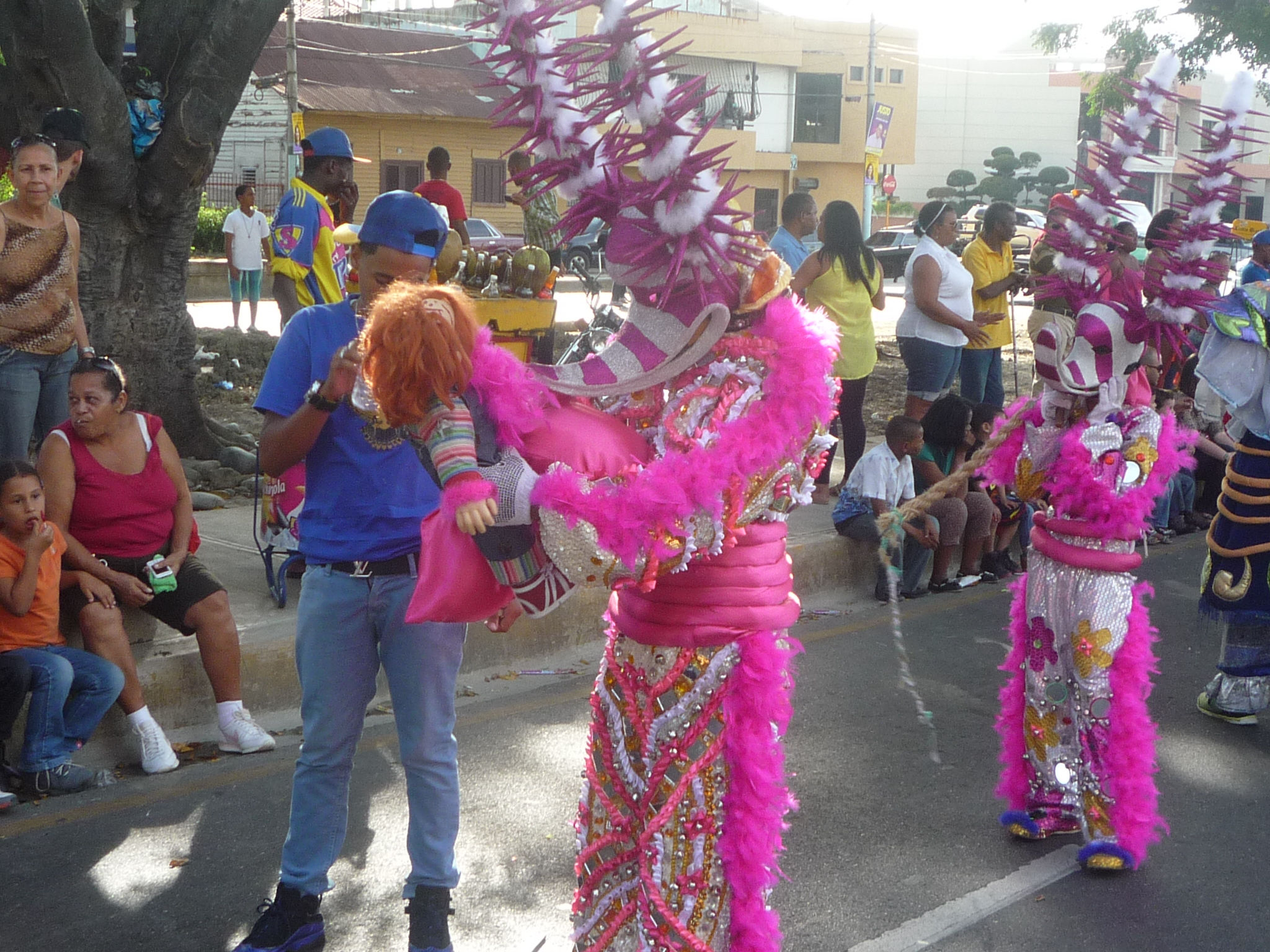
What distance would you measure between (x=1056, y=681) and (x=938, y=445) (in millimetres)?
3496

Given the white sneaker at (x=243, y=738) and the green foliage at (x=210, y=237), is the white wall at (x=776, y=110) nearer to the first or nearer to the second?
the green foliage at (x=210, y=237)

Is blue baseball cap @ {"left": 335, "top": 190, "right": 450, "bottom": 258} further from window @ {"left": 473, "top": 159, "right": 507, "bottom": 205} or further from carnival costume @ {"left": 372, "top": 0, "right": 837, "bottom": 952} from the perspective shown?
window @ {"left": 473, "top": 159, "right": 507, "bottom": 205}

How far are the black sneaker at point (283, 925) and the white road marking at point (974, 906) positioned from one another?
1.51m

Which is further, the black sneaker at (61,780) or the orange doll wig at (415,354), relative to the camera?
the black sneaker at (61,780)

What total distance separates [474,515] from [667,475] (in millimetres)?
354

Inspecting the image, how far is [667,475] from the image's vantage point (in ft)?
7.57

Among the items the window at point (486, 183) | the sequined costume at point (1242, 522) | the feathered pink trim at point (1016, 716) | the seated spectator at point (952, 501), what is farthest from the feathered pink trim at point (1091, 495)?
the window at point (486, 183)

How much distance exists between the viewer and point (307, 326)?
3242mm

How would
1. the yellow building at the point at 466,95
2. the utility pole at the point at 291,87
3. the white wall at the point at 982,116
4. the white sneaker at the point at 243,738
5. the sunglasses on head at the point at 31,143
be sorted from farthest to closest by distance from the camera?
the white wall at the point at 982,116 → the yellow building at the point at 466,95 → the utility pole at the point at 291,87 → the sunglasses on head at the point at 31,143 → the white sneaker at the point at 243,738

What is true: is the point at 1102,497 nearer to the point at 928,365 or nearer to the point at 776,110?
the point at 928,365

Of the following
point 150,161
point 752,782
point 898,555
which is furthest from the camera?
point 150,161

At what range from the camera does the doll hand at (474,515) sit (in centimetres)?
222

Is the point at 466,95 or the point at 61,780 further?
the point at 466,95

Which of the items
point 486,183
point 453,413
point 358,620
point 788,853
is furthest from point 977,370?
point 486,183
